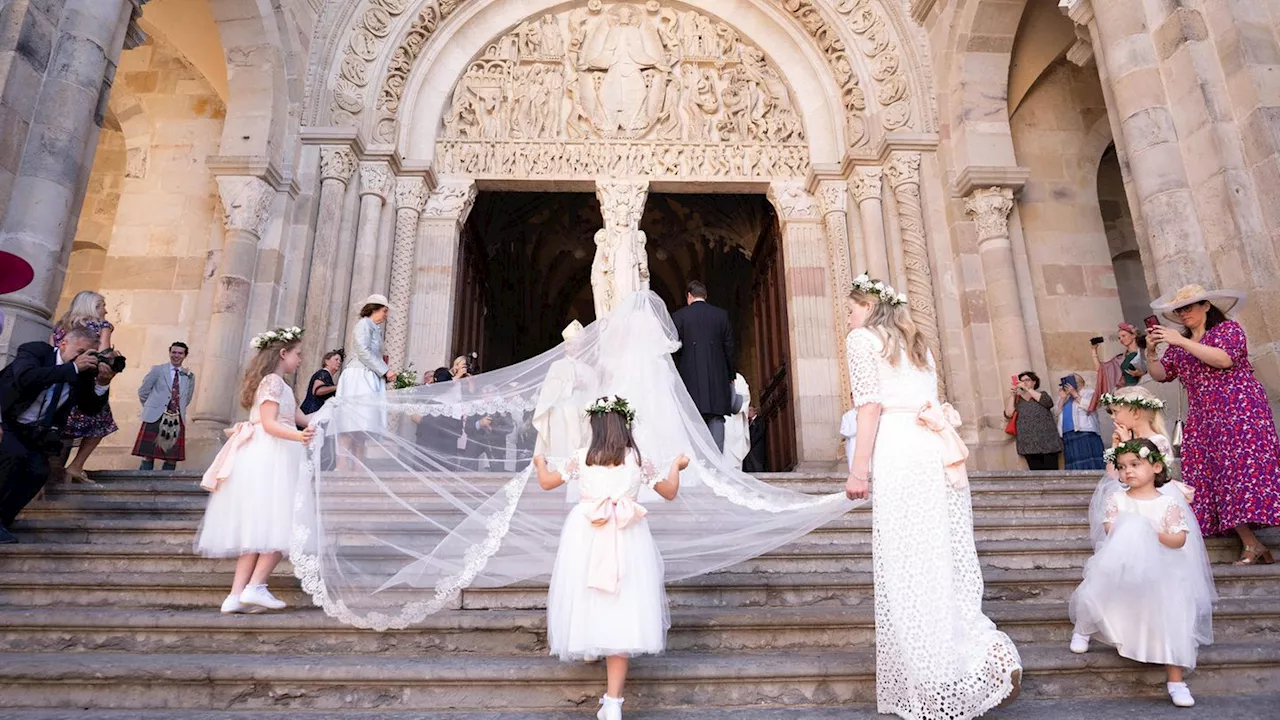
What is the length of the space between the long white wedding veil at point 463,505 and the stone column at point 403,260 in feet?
15.0

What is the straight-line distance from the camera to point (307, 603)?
13.5 ft

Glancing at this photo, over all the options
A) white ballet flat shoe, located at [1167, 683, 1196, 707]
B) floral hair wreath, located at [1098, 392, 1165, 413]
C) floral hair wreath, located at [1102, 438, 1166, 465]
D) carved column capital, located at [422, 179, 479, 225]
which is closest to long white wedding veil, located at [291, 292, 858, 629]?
floral hair wreath, located at [1102, 438, 1166, 465]

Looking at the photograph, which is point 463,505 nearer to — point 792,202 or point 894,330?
point 894,330

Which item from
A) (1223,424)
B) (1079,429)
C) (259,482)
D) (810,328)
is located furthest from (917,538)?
(810,328)

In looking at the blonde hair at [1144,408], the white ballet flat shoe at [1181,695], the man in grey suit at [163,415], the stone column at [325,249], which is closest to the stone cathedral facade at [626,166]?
the stone column at [325,249]

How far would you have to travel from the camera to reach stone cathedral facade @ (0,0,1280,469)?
9.30 m

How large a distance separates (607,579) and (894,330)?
1.58 metres

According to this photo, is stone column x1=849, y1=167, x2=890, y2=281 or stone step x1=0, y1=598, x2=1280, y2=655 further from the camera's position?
stone column x1=849, y1=167, x2=890, y2=281

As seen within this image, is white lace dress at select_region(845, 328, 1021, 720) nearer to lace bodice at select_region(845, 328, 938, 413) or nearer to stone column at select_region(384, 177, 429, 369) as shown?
lace bodice at select_region(845, 328, 938, 413)

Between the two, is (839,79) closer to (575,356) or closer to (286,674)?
(575,356)

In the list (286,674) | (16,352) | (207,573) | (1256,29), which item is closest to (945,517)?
(286,674)

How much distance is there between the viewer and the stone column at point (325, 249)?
355 inches

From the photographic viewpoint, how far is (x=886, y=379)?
3127mm

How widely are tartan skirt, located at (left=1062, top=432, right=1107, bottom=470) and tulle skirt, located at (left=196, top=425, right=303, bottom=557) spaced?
285 inches
